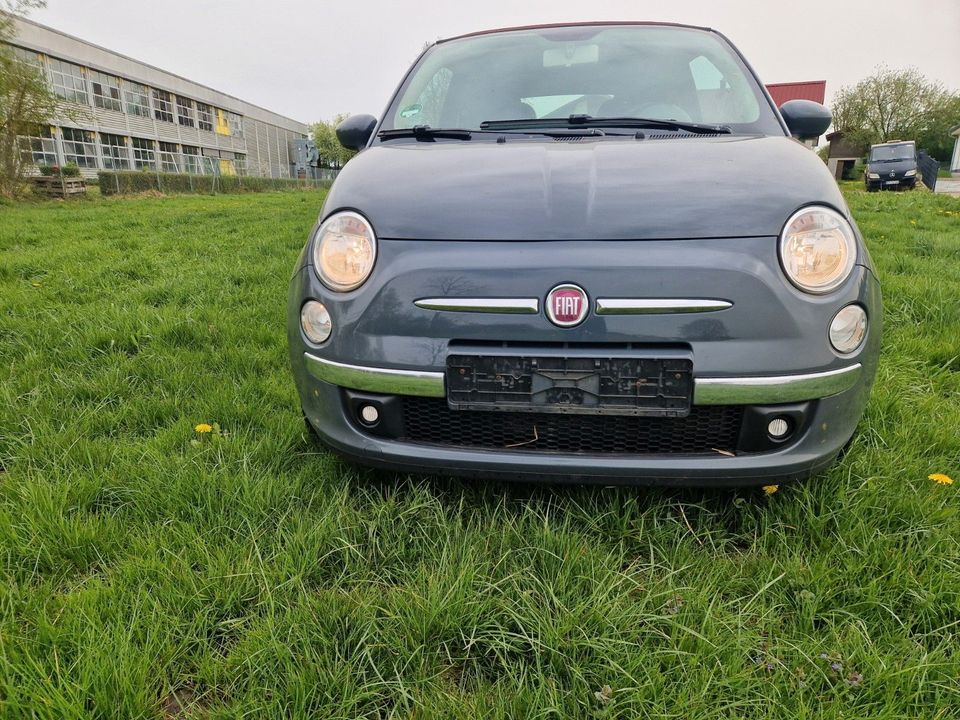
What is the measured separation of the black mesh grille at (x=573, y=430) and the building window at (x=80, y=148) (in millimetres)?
39044

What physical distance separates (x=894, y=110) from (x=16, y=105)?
49.7 m

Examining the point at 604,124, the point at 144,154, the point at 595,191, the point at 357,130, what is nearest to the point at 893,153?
the point at 604,124

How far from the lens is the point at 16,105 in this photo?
1473 cm

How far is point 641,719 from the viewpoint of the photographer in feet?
3.33

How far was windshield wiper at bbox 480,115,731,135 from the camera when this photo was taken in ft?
6.46

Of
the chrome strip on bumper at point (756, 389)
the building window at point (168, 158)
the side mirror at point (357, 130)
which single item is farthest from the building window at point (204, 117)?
the chrome strip on bumper at point (756, 389)

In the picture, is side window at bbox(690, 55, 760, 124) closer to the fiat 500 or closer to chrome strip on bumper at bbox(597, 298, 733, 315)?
the fiat 500

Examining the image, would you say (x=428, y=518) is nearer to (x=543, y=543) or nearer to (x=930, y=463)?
(x=543, y=543)

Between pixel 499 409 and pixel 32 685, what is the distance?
105 centimetres

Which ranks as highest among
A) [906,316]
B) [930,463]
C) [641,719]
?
[906,316]

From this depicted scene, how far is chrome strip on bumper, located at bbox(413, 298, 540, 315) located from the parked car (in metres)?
22.5

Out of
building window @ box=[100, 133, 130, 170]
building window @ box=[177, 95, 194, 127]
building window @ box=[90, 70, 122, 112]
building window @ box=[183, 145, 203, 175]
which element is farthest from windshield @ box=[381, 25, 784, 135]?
building window @ box=[177, 95, 194, 127]

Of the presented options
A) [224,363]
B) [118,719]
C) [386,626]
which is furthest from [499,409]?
[224,363]

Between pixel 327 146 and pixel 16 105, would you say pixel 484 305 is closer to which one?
pixel 16 105
